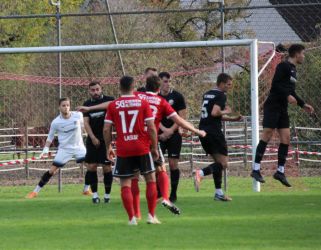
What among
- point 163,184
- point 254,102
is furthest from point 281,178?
point 163,184

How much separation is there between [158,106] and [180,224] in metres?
1.67

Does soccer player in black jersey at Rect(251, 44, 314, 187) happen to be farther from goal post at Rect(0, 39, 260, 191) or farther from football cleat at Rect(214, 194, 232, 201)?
goal post at Rect(0, 39, 260, 191)

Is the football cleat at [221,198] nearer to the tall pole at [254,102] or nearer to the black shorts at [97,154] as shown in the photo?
the black shorts at [97,154]

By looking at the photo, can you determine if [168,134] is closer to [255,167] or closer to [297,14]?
[255,167]

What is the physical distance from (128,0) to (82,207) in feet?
52.9

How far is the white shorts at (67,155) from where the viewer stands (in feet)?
59.8

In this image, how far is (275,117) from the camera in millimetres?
16469

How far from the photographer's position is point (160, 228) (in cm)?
1203

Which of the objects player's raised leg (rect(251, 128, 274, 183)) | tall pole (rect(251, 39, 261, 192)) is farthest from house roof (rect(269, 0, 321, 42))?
player's raised leg (rect(251, 128, 274, 183))

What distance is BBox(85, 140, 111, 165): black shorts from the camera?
1712 cm

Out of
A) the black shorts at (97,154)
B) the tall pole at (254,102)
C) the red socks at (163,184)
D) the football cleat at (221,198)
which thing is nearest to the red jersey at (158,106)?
the red socks at (163,184)

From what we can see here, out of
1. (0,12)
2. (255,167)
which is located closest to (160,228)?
(255,167)

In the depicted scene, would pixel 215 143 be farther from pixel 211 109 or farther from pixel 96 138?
pixel 96 138

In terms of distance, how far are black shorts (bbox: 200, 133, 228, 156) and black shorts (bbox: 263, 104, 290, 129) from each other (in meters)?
0.85
